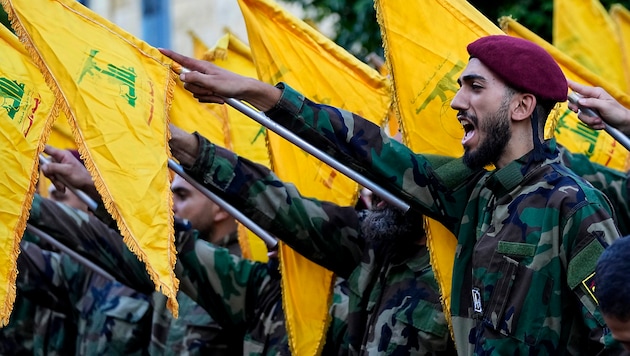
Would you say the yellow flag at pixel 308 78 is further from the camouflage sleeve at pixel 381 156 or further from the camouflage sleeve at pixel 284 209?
the camouflage sleeve at pixel 381 156

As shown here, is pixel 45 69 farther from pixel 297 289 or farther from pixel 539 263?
pixel 539 263

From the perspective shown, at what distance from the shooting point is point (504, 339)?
4.15 metres

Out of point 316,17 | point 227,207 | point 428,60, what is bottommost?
point 227,207

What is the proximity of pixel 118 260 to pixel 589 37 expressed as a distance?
140 inches

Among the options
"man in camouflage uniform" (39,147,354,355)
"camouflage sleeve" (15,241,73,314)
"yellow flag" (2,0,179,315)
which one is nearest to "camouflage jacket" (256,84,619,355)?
"yellow flag" (2,0,179,315)

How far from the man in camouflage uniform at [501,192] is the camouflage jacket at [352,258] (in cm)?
48

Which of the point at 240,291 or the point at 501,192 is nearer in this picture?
the point at 501,192

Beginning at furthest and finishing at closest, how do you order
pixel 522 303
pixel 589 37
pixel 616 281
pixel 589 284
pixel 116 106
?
pixel 589 37 < pixel 116 106 < pixel 522 303 < pixel 589 284 < pixel 616 281

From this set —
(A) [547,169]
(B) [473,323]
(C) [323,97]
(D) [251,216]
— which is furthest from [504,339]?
(C) [323,97]

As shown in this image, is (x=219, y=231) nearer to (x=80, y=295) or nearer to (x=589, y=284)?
(x=80, y=295)

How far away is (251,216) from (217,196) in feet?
0.62

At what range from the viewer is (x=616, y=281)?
9.61 ft

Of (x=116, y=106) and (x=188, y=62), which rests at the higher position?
(x=188, y=62)

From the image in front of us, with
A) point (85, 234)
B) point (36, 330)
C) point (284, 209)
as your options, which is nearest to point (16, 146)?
point (284, 209)
